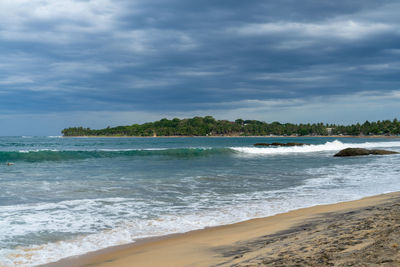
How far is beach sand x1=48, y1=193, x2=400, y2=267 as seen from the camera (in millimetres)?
4070

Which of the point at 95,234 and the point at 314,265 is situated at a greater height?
the point at 314,265

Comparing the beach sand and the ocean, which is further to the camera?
the ocean

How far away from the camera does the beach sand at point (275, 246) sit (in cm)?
407

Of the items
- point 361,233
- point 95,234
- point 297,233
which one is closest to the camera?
point 361,233

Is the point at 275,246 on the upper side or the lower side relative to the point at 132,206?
upper

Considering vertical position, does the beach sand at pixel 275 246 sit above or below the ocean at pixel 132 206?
above

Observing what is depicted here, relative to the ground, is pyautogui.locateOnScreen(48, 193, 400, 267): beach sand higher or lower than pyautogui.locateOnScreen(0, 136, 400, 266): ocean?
higher

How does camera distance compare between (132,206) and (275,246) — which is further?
(132,206)

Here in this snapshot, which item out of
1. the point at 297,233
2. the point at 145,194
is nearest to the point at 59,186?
the point at 145,194

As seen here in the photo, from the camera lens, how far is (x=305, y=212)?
8781mm

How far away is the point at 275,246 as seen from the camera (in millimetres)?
5125

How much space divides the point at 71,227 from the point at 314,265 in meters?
6.08

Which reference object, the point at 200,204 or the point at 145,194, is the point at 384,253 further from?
the point at 145,194

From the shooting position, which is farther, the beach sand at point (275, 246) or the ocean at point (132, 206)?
the ocean at point (132, 206)
